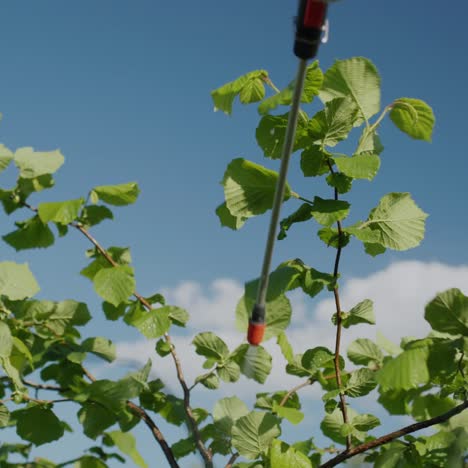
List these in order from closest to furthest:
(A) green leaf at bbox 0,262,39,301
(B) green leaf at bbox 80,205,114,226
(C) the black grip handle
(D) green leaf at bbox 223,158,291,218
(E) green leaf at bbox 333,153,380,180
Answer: (C) the black grip handle
(E) green leaf at bbox 333,153,380,180
(D) green leaf at bbox 223,158,291,218
(A) green leaf at bbox 0,262,39,301
(B) green leaf at bbox 80,205,114,226

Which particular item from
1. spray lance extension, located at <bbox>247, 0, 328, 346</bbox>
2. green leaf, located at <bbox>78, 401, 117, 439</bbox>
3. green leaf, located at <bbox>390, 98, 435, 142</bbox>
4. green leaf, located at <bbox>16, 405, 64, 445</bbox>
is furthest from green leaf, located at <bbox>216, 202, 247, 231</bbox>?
green leaf, located at <bbox>16, 405, 64, 445</bbox>

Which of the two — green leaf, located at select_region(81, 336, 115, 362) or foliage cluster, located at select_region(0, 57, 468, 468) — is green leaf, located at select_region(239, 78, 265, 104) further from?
green leaf, located at select_region(81, 336, 115, 362)

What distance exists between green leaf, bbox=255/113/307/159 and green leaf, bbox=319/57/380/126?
82 millimetres

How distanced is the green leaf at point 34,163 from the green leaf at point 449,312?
114 centimetres

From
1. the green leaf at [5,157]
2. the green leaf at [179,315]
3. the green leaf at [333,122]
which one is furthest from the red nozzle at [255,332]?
the green leaf at [5,157]

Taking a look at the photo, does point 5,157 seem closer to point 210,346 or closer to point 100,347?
point 100,347

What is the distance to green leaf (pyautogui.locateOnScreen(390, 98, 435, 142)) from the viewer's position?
1.32 metres

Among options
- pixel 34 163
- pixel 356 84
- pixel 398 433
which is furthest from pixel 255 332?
pixel 34 163

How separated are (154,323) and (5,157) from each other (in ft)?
2.18

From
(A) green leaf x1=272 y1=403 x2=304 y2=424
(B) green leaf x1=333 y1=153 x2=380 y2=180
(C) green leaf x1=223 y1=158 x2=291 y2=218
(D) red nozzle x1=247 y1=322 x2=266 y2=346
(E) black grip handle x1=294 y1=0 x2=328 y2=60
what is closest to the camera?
(E) black grip handle x1=294 y1=0 x2=328 y2=60

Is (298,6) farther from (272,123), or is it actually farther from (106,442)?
(106,442)

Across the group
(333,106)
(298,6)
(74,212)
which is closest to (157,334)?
(74,212)

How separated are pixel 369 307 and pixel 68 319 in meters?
0.93

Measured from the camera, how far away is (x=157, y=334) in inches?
61.7
